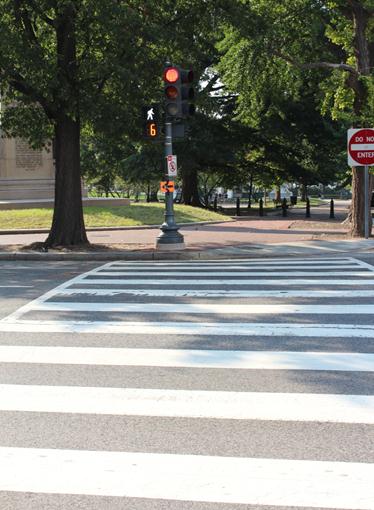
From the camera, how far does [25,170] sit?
34406 millimetres

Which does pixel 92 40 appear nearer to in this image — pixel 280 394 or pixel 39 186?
pixel 280 394

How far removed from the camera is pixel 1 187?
110ft

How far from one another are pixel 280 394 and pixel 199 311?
363 centimetres

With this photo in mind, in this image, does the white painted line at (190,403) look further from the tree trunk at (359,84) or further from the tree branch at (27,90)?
the tree trunk at (359,84)

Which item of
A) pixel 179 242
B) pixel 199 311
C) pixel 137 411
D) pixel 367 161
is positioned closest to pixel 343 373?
pixel 137 411

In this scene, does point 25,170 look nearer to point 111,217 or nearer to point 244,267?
point 111,217

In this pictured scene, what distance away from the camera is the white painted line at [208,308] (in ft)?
28.8

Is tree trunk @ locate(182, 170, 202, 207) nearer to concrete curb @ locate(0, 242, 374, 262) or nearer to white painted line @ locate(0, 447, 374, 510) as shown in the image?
concrete curb @ locate(0, 242, 374, 262)

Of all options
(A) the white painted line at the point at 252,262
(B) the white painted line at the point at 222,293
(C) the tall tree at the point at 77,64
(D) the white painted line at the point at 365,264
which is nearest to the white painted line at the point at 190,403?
(B) the white painted line at the point at 222,293

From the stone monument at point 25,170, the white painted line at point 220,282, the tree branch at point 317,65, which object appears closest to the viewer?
the white painted line at point 220,282

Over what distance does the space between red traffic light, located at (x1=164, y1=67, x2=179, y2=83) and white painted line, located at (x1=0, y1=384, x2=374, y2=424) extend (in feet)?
37.7

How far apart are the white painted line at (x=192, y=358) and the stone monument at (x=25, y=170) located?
92.2 feet

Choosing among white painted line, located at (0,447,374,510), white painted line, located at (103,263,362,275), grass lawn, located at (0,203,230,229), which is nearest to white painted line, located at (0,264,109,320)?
white painted line, located at (103,263,362,275)

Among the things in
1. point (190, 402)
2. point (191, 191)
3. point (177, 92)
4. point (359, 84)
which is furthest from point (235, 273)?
point (191, 191)
